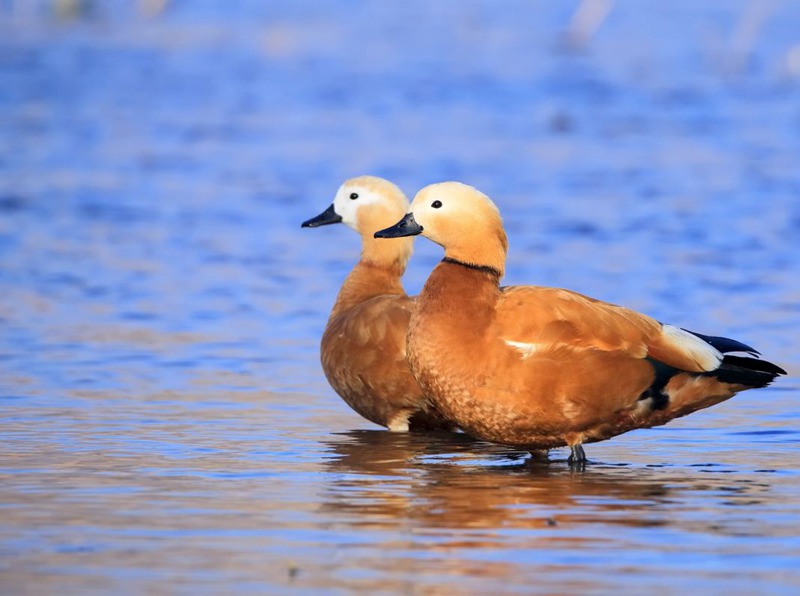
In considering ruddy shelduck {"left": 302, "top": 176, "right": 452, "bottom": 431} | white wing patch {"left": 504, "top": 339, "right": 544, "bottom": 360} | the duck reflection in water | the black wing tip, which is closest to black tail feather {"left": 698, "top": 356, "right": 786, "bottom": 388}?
the black wing tip

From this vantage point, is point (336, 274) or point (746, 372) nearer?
point (746, 372)

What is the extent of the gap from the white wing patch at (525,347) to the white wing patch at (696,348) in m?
0.77

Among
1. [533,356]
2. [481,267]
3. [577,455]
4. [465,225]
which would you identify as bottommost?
[577,455]

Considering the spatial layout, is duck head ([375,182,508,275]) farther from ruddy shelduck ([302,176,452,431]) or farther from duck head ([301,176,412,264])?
duck head ([301,176,412,264])

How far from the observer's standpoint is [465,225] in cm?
770

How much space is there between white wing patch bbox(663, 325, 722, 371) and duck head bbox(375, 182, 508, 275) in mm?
892

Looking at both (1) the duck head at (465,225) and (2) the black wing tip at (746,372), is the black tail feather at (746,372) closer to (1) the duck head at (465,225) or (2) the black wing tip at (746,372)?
(2) the black wing tip at (746,372)

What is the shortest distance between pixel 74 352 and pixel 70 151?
868cm

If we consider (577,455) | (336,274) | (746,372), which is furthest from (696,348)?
(336,274)

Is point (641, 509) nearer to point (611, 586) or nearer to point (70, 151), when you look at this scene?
point (611, 586)

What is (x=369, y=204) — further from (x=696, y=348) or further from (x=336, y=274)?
(x=696, y=348)

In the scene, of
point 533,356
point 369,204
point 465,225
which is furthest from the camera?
point 369,204

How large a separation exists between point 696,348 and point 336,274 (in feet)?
18.5

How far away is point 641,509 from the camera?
6.55 meters
